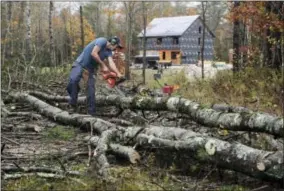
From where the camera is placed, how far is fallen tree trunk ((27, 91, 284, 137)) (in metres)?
4.46

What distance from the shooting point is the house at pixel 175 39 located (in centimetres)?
4666

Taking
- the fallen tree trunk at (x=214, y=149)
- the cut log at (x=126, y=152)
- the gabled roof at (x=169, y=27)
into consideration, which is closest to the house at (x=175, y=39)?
the gabled roof at (x=169, y=27)

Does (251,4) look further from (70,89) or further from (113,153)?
(113,153)

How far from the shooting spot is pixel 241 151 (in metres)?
4.19

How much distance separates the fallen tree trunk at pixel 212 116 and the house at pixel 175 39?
38.9 meters

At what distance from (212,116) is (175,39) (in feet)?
140

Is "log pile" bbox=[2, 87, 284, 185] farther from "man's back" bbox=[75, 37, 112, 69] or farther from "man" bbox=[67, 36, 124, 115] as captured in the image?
"man's back" bbox=[75, 37, 112, 69]

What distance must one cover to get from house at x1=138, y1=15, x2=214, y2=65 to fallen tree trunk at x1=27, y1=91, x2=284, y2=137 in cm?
3889

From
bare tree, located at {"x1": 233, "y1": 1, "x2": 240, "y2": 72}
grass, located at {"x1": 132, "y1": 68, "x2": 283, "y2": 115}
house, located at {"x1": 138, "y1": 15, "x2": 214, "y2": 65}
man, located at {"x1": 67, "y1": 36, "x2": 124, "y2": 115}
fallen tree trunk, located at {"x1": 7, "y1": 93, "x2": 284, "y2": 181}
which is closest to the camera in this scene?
fallen tree trunk, located at {"x1": 7, "y1": 93, "x2": 284, "y2": 181}

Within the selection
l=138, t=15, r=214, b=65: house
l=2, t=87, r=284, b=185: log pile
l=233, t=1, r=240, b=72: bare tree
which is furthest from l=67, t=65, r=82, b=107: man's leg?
l=138, t=15, r=214, b=65: house

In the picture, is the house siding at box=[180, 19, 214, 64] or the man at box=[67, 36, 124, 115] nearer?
the man at box=[67, 36, 124, 115]

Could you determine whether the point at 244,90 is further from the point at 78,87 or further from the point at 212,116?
the point at 212,116

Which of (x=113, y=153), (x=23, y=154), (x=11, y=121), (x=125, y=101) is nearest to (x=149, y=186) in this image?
(x=113, y=153)

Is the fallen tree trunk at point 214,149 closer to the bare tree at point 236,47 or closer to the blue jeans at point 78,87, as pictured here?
the blue jeans at point 78,87
